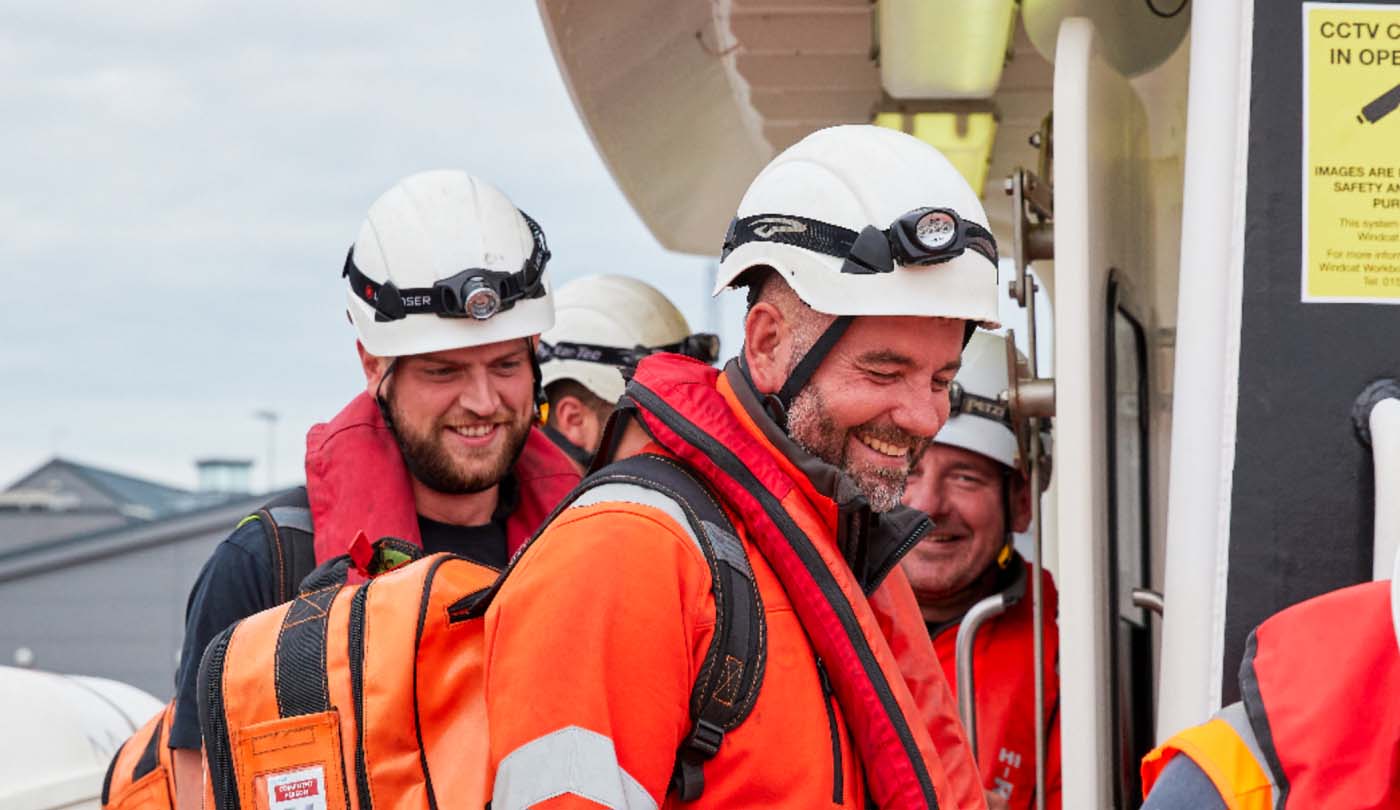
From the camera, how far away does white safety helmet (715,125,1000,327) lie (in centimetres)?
233

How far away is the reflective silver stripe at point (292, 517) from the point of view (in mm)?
3061

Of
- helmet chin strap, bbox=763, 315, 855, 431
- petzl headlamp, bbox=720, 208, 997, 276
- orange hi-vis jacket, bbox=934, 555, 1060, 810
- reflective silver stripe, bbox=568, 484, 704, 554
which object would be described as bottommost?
orange hi-vis jacket, bbox=934, 555, 1060, 810

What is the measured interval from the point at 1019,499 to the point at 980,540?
21 centimetres

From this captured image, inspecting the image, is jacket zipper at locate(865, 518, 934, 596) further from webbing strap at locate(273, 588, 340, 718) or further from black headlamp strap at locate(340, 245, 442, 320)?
black headlamp strap at locate(340, 245, 442, 320)

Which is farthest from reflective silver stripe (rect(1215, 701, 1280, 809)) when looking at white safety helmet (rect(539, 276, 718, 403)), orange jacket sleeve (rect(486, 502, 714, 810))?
white safety helmet (rect(539, 276, 718, 403))

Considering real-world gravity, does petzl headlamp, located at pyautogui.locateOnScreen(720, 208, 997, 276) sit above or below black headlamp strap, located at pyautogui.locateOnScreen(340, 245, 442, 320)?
above

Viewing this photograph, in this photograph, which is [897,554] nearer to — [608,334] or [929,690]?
[929,690]

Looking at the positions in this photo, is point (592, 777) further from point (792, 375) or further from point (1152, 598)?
point (1152, 598)

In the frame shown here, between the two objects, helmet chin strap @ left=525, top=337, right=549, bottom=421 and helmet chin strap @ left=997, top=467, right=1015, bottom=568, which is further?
helmet chin strap @ left=997, top=467, right=1015, bottom=568

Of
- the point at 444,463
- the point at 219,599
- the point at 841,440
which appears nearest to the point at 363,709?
the point at 841,440

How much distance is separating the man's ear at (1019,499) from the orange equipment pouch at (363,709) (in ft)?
7.25

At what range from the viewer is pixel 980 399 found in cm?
418

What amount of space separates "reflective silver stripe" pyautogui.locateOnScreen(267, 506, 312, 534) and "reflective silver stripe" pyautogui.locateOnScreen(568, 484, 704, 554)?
3.27ft

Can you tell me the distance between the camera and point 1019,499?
4.28 m
